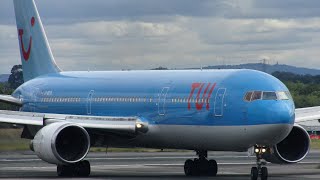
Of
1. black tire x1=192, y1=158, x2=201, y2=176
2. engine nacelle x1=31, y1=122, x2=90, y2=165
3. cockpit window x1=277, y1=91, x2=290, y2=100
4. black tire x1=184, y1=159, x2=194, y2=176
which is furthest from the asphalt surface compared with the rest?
cockpit window x1=277, y1=91, x2=290, y2=100

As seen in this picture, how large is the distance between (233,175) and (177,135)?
394 centimetres

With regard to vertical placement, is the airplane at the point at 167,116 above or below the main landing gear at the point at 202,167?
above

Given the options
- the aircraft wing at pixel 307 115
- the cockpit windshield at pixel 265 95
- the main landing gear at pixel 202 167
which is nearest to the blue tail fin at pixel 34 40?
the main landing gear at pixel 202 167

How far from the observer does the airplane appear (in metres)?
40.2

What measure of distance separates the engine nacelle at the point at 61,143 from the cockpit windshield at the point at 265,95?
24.7 feet

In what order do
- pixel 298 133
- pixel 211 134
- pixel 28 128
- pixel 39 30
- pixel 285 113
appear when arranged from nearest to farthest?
pixel 285 113 → pixel 211 134 → pixel 298 133 → pixel 28 128 → pixel 39 30

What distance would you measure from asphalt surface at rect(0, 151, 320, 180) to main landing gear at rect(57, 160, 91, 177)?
488 mm

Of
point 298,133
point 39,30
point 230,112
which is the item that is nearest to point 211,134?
Result: point 230,112

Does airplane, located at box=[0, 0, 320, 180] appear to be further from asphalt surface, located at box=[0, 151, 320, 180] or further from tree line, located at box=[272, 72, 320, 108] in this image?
tree line, located at box=[272, 72, 320, 108]

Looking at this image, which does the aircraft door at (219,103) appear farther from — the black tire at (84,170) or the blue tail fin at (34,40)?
the blue tail fin at (34,40)

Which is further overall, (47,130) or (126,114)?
(126,114)

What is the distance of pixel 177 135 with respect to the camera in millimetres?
43875

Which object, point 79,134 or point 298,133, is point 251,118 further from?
point 79,134

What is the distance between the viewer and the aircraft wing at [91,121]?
45.1 m
